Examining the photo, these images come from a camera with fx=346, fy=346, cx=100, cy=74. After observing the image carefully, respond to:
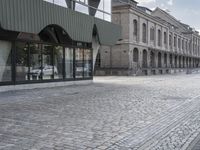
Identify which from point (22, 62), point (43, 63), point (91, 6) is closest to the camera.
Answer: point (22, 62)

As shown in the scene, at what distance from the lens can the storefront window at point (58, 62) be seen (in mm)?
23438

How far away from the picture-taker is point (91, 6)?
87.7ft

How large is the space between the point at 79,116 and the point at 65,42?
14.2 meters

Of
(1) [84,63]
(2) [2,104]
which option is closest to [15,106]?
(2) [2,104]

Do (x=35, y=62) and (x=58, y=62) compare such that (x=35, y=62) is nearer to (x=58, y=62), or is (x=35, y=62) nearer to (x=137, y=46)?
(x=58, y=62)

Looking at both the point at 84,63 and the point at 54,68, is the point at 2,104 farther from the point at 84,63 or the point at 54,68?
the point at 84,63

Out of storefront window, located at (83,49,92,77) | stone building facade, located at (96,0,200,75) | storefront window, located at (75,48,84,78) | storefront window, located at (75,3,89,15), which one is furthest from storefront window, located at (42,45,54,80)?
stone building facade, located at (96,0,200,75)

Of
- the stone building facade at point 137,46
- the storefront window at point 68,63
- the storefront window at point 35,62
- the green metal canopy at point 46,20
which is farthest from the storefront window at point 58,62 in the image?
the stone building facade at point 137,46

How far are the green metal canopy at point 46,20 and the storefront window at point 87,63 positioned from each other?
5.23 feet

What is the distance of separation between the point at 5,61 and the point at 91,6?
1009 cm

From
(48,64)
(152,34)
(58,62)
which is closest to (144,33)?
(152,34)

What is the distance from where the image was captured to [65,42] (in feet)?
79.8

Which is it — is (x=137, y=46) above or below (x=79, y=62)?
above

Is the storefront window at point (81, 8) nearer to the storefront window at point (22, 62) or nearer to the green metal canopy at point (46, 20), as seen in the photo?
the green metal canopy at point (46, 20)
